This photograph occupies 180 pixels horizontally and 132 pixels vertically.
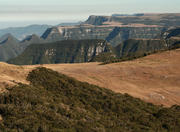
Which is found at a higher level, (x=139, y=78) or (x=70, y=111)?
(x=70, y=111)

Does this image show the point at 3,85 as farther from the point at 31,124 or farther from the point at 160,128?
the point at 160,128

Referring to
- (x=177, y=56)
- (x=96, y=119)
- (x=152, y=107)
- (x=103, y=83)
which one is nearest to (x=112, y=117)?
(x=96, y=119)

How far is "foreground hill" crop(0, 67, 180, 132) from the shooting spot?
67.9 ft

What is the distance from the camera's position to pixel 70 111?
79.9ft

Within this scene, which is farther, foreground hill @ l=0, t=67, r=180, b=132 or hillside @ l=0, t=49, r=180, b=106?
hillside @ l=0, t=49, r=180, b=106

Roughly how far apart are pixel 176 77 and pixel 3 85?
4384cm

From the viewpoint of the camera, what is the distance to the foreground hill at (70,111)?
2070 cm

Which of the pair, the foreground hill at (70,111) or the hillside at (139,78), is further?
the hillside at (139,78)

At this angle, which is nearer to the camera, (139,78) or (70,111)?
(70,111)

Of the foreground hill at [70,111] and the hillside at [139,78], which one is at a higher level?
the foreground hill at [70,111]

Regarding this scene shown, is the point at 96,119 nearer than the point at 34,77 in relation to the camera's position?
Yes

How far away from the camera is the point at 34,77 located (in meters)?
35.3

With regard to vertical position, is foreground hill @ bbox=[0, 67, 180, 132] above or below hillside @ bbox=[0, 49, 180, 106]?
above

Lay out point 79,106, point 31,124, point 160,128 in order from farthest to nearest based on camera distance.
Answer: point 79,106 < point 160,128 < point 31,124
